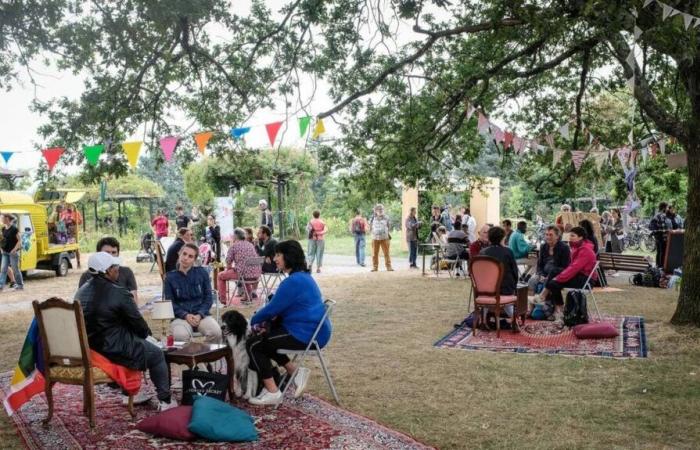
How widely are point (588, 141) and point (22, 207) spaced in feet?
41.1

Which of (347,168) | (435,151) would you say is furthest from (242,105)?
(435,151)

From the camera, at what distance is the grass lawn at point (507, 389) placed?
4.72 metres

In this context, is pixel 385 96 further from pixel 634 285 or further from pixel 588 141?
pixel 634 285

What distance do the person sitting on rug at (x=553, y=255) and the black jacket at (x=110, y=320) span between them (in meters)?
6.18

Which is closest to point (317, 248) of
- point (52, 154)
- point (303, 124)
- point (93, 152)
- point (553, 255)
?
point (303, 124)

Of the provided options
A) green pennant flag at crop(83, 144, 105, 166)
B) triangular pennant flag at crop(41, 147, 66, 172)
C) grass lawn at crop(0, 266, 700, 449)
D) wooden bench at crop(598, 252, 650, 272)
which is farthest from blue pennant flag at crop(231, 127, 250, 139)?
wooden bench at crop(598, 252, 650, 272)

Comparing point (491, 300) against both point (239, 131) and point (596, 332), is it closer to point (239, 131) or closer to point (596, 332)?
point (596, 332)

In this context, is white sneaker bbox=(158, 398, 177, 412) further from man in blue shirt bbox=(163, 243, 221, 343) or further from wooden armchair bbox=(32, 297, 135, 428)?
man in blue shirt bbox=(163, 243, 221, 343)

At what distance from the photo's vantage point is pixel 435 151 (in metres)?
11.6

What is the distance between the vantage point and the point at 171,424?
4609 millimetres

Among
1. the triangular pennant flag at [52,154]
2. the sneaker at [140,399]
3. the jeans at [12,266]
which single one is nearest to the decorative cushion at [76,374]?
the sneaker at [140,399]

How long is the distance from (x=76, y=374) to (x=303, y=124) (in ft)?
19.2

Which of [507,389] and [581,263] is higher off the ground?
[581,263]

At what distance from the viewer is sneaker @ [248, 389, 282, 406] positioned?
213 inches
